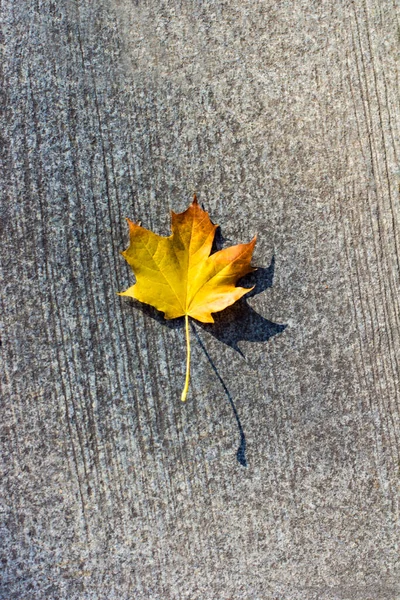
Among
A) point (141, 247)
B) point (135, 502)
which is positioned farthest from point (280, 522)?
point (141, 247)

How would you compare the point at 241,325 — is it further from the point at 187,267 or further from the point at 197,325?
the point at 187,267

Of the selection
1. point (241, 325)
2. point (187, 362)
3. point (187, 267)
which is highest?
point (187, 267)

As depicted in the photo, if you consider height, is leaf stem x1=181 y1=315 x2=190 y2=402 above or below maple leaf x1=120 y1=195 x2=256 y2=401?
below

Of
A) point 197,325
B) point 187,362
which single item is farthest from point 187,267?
point 187,362

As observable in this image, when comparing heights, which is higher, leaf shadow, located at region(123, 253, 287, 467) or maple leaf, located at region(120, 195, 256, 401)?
maple leaf, located at region(120, 195, 256, 401)

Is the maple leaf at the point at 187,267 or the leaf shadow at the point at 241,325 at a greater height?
the maple leaf at the point at 187,267
